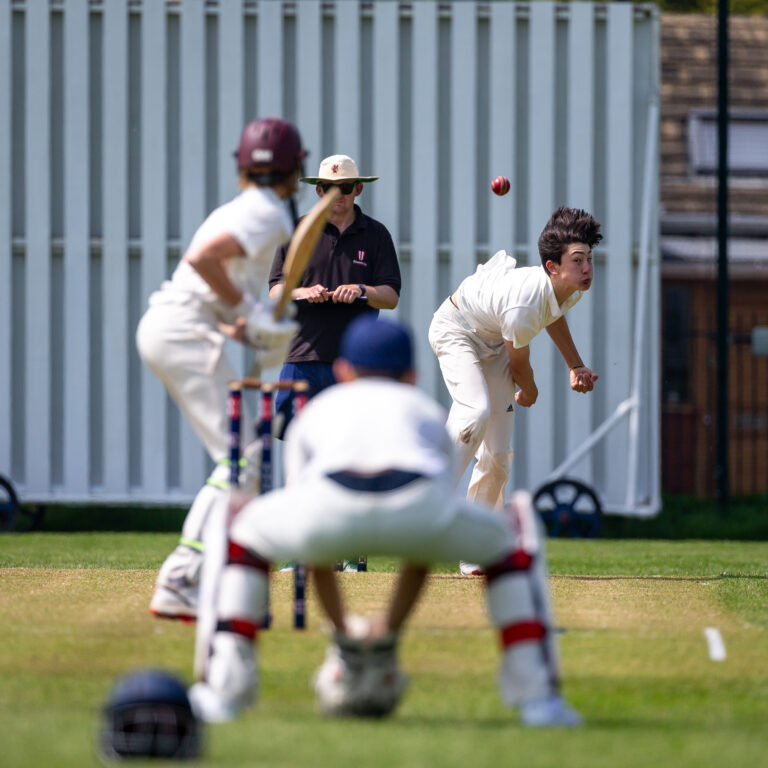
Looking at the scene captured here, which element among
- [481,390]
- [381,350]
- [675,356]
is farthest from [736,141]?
[381,350]

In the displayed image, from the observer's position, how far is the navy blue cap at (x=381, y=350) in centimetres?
405

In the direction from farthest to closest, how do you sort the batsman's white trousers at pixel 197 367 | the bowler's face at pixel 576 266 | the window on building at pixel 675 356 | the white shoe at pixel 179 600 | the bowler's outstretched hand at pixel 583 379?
the window on building at pixel 675 356, the bowler's outstretched hand at pixel 583 379, the bowler's face at pixel 576 266, the white shoe at pixel 179 600, the batsman's white trousers at pixel 197 367

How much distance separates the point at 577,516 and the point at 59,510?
608 centimetres

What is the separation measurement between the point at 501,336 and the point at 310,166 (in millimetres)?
6395

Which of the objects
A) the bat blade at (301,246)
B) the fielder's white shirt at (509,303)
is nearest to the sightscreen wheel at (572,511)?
the fielder's white shirt at (509,303)

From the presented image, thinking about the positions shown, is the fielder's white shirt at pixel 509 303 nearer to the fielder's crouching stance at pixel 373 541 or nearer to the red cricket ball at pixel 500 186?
the red cricket ball at pixel 500 186

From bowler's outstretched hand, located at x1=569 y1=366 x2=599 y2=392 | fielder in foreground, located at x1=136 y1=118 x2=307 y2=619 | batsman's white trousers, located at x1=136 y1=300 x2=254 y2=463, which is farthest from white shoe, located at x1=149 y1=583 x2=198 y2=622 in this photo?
bowler's outstretched hand, located at x1=569 y1=366 x2=599 y2=392

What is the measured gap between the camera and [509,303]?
298 inches

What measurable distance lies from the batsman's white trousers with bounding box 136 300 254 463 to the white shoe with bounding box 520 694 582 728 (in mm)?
1960

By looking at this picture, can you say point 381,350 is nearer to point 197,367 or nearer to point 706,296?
point 197,367

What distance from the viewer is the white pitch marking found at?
514 cm

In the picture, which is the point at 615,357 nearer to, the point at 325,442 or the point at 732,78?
the point at 325,442

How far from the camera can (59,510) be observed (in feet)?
52.4

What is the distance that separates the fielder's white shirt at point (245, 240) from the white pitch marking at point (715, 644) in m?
2.26
